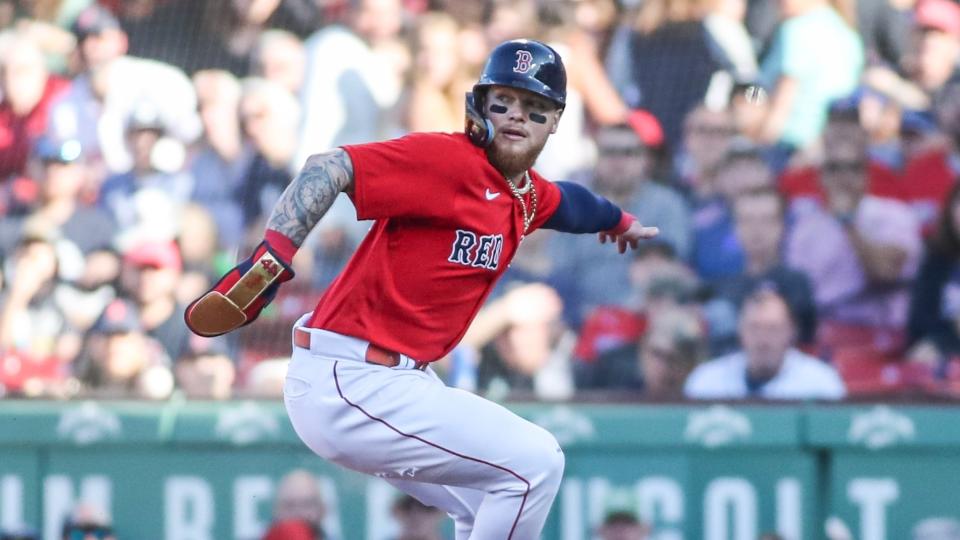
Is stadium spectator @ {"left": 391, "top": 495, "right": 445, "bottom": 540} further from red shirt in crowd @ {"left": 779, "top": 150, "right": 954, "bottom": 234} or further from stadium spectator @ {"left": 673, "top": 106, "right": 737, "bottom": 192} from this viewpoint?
red shirt in crowd @ {"left": 779, "top": 150, "right": 954, "bottom": 234}

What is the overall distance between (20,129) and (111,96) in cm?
54

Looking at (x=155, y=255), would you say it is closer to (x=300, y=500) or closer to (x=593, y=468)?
(x=300, y=500)

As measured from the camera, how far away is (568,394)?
7082mm

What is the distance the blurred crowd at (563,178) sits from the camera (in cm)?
712

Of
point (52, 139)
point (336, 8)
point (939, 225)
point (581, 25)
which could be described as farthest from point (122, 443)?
point (939, 225)

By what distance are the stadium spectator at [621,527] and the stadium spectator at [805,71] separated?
6.22ft

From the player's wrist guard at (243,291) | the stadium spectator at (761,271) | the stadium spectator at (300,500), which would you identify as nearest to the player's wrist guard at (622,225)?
the player's wrist guard at (243,291)

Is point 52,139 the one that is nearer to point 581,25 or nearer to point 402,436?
point 581,25

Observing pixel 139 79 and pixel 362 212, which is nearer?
pixel 362 212

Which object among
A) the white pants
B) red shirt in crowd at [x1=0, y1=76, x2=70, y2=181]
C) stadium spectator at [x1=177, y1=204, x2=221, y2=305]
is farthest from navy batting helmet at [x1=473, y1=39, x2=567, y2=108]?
red shirt in crowd at [x1=0, y1=76, x2=70, y2=181]

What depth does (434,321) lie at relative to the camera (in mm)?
4684

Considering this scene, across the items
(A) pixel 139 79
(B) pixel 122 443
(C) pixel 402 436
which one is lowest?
(B) pixel 122 443

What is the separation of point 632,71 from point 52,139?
3.18 meters

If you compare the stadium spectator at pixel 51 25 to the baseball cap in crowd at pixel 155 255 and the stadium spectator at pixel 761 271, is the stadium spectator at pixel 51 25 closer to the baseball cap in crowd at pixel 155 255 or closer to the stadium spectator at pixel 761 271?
the baseball cap in crowd at pixel 155 255
